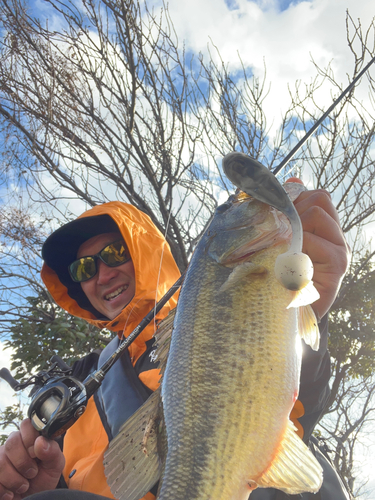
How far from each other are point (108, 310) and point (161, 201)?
2.87 meters

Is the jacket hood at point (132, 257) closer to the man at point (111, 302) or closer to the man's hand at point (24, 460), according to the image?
the man at point (111, 302)

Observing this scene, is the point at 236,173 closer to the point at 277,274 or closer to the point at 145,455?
the point at 277,274

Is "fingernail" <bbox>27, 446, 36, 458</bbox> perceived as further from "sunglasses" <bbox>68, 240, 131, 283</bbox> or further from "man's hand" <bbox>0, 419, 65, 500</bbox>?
"sunglasses" <bbox>68, 240, 131, 283</bbox>

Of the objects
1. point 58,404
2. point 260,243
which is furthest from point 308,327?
point 58,404

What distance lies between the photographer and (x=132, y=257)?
281 centimetres

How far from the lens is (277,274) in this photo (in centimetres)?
131

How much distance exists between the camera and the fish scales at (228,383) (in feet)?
3.89

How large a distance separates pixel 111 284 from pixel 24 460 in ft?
5.06

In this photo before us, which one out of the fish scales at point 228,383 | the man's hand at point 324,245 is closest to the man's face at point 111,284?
the fish scales at point 228,383

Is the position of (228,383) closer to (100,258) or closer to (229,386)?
(229,386)

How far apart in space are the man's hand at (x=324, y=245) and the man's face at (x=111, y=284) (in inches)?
69.1

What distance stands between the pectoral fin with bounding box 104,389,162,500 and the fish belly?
0.09 meters

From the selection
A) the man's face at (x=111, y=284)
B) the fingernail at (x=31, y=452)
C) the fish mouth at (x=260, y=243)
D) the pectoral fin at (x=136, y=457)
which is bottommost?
the fingernail at (x=31, y=452)

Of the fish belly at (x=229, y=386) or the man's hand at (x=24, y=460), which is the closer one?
the fish belly at (x=229, y=386)
